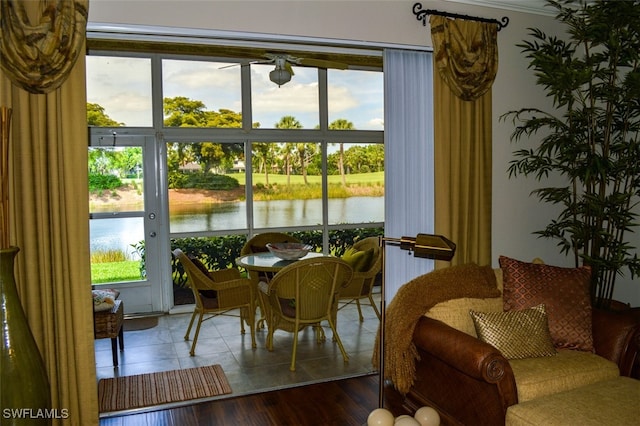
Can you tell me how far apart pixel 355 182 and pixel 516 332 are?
4.12m

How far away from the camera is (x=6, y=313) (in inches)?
100.0

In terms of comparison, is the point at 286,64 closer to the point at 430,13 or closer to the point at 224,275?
the point at 430,13

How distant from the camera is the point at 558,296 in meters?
3.21

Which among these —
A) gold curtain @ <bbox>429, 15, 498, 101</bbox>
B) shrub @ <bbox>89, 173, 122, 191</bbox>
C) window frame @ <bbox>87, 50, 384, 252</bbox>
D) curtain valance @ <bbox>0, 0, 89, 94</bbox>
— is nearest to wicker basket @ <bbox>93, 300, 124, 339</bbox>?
curtain valance @ <bbox>0, 0, 89, 94</bbox>

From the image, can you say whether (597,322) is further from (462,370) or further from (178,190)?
(178,190)

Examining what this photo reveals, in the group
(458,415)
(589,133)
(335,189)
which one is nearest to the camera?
(458,415)

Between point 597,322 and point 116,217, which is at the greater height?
point 116,217

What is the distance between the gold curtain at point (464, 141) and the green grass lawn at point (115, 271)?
3.54 m

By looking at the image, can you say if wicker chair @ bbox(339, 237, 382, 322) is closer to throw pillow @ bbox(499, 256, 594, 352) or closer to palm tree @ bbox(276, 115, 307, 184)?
throw pillow @ bbox(499, 256, 594, 352)

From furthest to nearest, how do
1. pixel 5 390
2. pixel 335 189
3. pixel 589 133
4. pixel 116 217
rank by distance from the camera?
pixel 335 189 → pixel 116 217 → pixel 589 133 → pixel 5 390

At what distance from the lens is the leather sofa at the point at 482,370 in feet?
8.63

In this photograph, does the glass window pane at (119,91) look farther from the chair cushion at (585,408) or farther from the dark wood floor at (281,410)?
the chair cushion at (585,408)

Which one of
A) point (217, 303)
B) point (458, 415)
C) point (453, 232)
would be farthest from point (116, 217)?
point (458, 415)

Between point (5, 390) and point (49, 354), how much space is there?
513 millimetres
